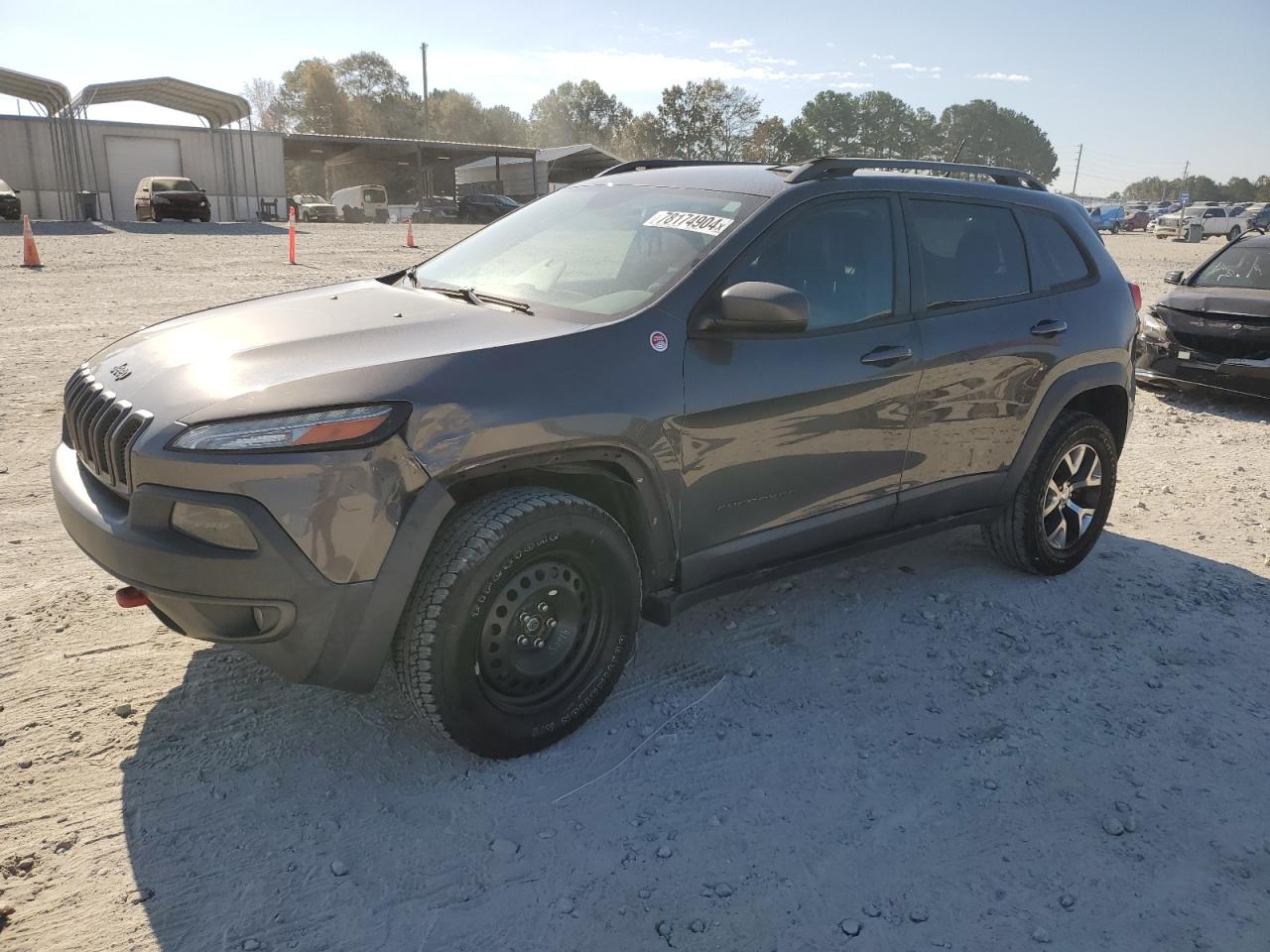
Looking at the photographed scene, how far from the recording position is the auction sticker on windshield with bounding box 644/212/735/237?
3.32m

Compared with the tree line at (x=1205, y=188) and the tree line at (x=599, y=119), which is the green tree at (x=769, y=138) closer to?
the tree line at (x=599, y=119)

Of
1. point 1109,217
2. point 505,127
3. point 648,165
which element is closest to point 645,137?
point 505,127

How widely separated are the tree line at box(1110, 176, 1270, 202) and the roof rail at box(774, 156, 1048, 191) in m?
121

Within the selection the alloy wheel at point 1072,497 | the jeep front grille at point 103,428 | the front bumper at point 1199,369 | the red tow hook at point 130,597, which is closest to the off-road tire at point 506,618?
the red tow hook at point 130,597

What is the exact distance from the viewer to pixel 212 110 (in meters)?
36.4

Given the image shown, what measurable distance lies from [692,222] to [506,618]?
5.31 feet

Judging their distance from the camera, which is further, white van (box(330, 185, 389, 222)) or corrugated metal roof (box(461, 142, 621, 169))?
corrugated metal roof (box(461, 142, 621, 169))

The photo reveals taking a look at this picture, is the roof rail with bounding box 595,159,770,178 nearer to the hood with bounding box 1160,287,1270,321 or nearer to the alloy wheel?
the alloy wheel

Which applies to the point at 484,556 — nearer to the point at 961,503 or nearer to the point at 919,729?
the point at 919,729

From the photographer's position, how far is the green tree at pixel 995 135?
473 ft

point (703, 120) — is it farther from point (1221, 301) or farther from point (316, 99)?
point (1221, 301)

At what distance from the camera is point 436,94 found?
9769cm

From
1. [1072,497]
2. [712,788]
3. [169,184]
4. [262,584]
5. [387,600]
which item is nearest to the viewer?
[262,584]

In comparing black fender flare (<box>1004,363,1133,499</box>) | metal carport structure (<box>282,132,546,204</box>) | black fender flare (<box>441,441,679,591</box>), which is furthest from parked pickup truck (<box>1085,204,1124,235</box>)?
black fender flare (<box>441,441,679,591</box>)
